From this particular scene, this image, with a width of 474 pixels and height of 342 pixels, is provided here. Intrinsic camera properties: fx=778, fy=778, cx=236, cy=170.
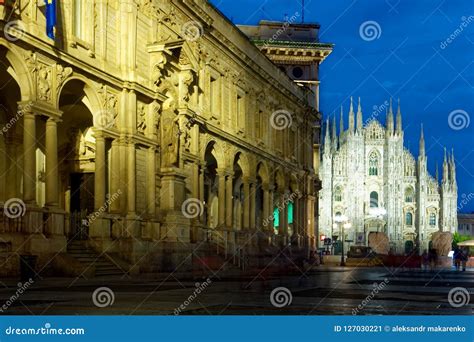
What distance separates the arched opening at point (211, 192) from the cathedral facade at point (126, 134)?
132 millimetres

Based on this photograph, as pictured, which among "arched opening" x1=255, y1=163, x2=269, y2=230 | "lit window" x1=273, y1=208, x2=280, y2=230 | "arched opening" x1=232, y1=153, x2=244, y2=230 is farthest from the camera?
"lit window" x1=273, y1=208, x2=280, y2=230

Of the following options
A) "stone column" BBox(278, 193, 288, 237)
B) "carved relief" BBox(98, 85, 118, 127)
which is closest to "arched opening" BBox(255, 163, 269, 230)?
"stone column" BBox(278, 193, 288, 237)

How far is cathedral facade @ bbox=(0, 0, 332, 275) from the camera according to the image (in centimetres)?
2325

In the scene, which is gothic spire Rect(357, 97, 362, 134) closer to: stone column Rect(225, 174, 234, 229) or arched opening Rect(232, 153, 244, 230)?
arched opening Rect(232, 153, 244, 230)

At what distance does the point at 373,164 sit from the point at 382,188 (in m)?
4.16

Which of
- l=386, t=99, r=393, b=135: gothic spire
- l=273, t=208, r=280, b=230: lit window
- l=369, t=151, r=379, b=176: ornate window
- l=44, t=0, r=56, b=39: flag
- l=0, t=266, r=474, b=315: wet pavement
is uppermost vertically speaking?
l=386, t=99, r=393, b=135: gothic spire

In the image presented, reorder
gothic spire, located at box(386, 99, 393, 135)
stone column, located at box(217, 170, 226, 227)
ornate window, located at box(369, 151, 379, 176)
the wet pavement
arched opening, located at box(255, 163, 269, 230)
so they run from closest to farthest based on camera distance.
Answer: the wet pavement → stone column, located at box(217, 170, 226, 227) → arched opening, located at box(255, 163, 269, 230) → ornate window, located at box(369, 151, 379, 176) → gothic spire, located at box(386, 99, 393, 135)

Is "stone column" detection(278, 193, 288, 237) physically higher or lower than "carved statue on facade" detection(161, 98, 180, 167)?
lower

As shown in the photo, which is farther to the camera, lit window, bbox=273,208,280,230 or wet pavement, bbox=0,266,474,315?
lit window, bbox=273,208,280,230

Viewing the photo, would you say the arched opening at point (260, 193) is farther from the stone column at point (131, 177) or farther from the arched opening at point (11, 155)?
the arched opening at point (11, 155)

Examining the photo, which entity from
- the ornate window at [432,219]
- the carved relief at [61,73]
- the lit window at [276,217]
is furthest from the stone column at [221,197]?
the ornate window at [432,219]

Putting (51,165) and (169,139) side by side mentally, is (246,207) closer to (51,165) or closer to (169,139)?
(169,139)

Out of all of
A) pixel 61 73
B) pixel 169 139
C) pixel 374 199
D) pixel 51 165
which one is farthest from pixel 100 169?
pixel 374 199

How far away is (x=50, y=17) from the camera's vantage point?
23828 millimetres
